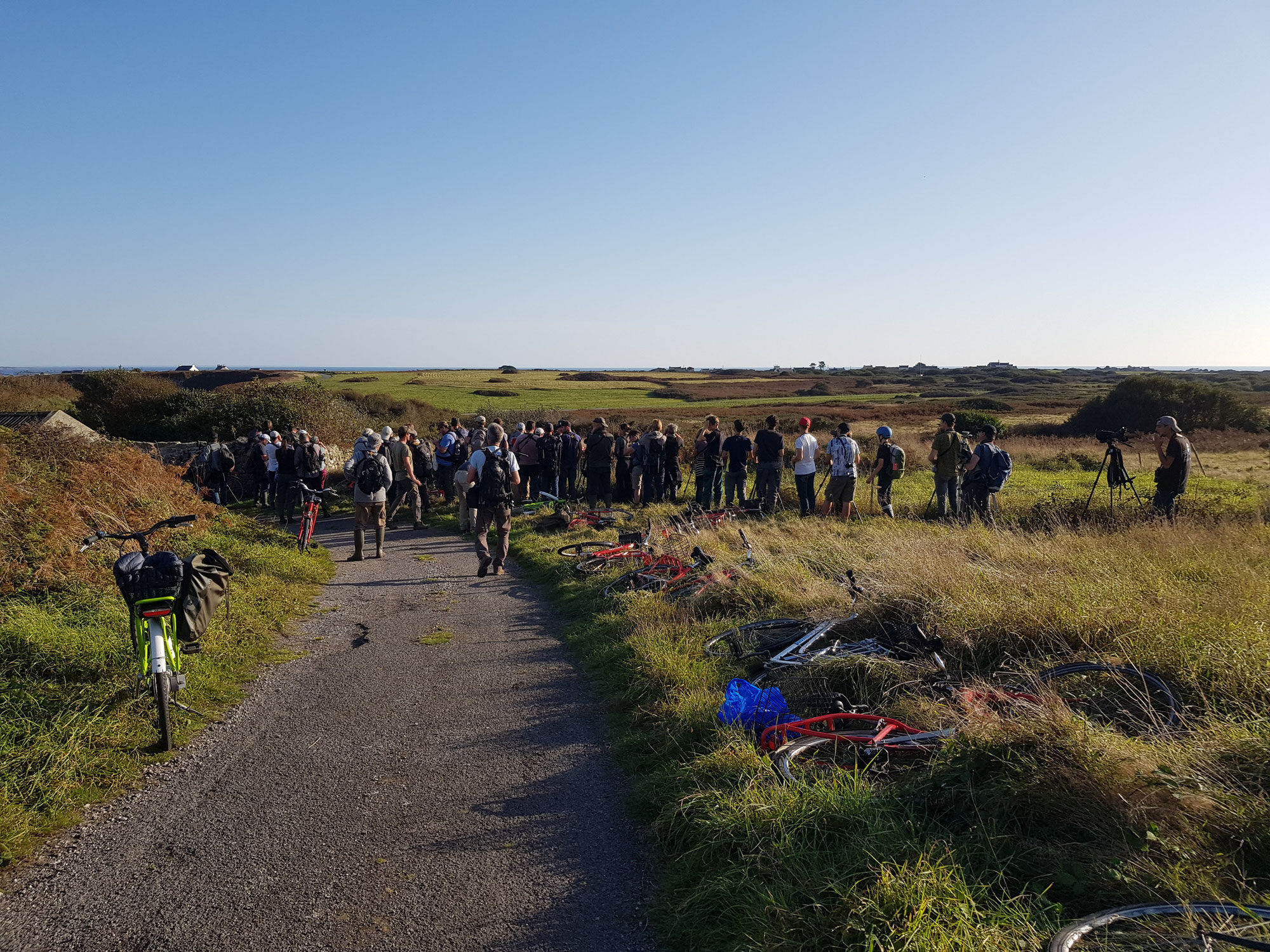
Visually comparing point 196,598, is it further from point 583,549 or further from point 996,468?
point 996,468

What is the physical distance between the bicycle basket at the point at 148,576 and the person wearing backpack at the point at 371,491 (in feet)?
21.8

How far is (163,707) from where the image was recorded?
199 inches

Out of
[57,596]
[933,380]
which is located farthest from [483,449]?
[933,380]

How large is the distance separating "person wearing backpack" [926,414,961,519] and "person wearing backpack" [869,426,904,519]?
0.79 meters

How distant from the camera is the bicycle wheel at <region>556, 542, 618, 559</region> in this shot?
37.8 feet

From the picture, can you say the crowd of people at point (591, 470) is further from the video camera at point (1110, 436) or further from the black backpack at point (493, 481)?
the video camera at point (1110, 436)

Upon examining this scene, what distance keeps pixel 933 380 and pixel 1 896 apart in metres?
115

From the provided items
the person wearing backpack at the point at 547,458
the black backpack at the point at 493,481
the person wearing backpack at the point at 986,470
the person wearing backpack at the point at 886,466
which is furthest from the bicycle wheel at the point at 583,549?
the person wearing backpack at the point at 986,470

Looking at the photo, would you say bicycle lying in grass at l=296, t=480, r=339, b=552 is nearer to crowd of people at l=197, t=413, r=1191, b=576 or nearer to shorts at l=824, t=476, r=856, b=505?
crowd of people at l=197, t=413, r=1191, b=576

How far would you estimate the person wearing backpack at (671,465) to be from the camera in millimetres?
16812

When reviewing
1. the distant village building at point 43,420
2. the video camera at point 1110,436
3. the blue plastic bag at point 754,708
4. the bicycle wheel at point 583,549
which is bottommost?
the bicycle wheel at point 583,549

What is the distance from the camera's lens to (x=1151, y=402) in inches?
1735

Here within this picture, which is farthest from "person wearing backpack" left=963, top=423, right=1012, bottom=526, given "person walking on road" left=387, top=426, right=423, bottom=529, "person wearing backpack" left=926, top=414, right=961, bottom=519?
"person walking on road" left=387, top=426, right=423, bottom=529

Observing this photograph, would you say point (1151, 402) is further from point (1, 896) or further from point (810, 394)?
point (1, 896)
